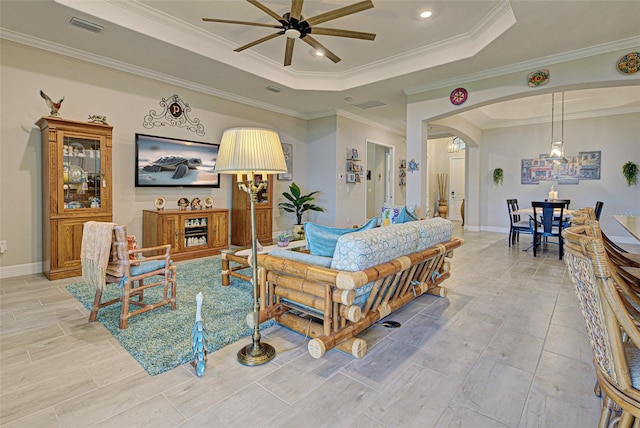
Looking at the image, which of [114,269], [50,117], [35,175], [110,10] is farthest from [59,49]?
[114,269]

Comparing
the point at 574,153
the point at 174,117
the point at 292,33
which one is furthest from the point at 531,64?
the point at 174,117

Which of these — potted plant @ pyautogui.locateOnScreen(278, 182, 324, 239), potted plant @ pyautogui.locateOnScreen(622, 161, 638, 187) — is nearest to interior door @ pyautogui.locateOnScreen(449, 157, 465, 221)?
potted plant @ pyautogui.locateOnScreen(622, 161, 638, 187)

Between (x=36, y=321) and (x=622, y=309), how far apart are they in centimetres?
376

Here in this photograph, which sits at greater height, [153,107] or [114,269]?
[153,107]

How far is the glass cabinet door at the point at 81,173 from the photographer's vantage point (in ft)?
12.6

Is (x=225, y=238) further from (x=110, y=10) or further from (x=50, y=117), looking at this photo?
(x=110, y=10)

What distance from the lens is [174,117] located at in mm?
5211

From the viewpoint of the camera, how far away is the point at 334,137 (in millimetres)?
7113

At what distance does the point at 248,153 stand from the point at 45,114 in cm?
386

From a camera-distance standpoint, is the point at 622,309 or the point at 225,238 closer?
the point at 622,309

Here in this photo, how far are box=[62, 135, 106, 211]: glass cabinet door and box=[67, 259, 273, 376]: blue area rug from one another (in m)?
1.07

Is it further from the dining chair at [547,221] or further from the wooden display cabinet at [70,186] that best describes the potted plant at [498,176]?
the wooden display cabinet at [70,186]

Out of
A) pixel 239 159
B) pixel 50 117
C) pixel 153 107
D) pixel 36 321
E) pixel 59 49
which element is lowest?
pixel 36 321

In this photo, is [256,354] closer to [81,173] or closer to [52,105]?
[81,173]
